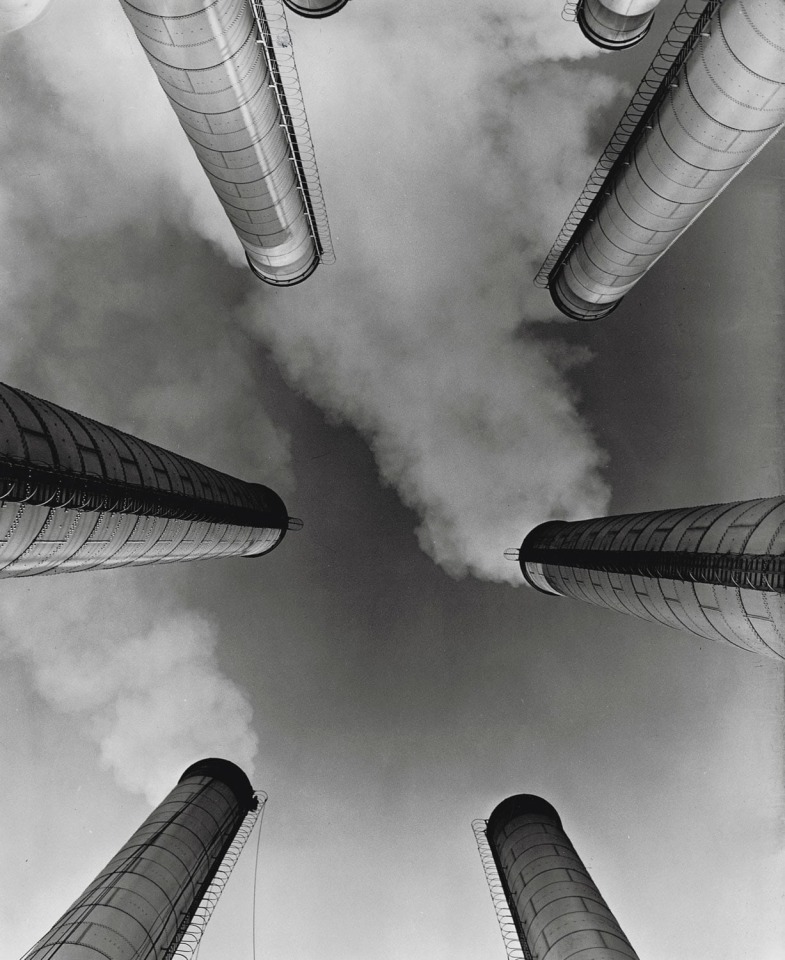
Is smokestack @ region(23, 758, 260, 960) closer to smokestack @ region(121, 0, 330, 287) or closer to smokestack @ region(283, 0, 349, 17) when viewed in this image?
smokestack @ region(121, 0, 330, 287)

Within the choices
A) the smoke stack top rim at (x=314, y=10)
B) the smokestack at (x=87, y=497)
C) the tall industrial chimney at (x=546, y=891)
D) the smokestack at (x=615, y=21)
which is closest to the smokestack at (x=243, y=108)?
the smoke stack top rim at (x=314, y=10)

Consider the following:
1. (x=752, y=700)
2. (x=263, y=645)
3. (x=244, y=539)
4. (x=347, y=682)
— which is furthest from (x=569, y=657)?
(x=244, y=539)

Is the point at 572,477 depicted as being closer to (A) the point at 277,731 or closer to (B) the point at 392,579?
(B) the point at 392,579

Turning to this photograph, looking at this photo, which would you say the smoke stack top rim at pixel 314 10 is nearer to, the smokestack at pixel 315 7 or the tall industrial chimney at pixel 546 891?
the smokestack at pixel 315 7

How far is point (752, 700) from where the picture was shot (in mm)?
30844

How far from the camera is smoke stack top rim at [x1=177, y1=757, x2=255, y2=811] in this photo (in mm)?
27766

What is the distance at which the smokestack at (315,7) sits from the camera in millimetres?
23188

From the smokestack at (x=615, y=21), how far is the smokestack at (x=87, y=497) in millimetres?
23456

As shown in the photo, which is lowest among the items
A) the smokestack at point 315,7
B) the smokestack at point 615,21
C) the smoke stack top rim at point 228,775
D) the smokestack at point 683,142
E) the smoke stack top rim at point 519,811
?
the smoke stack top rim at point 519,811

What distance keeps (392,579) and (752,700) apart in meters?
21.4

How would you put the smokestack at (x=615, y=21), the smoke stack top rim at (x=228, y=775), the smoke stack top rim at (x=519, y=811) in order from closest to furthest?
1. the smokestack at (x=615, y=21)
2. the smoke stack top rim at (x=519, y=811)
3. the smoke stack top rim at (x=228, y=775)

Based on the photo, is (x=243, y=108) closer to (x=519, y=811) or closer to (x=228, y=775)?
(x=228, y=775)

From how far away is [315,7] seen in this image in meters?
23.4

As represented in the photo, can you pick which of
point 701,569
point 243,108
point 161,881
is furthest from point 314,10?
point 161,881
